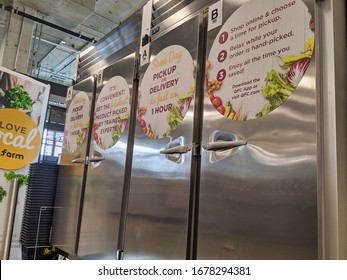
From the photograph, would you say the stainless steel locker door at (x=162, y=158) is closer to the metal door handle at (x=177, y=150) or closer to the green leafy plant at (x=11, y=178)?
the metal door handle at (x=177, y=150)

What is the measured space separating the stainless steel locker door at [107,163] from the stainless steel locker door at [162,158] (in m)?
0.19

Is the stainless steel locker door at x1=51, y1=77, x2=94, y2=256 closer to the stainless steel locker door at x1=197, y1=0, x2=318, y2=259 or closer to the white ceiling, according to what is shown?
the stainless steel locker door at x1=197, y1=0, x2=318, y2=259

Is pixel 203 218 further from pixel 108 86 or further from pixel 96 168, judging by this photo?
pixel 108 86

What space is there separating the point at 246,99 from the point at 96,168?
4.90ft

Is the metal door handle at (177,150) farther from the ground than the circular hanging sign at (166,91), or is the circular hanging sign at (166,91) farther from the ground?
the circular hanging sign at (166,91)

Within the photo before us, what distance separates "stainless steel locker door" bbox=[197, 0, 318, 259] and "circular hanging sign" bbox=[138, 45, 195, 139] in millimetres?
185

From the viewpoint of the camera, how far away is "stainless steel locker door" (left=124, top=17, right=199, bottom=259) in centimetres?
162

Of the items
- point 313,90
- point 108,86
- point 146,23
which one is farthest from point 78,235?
point 313,90

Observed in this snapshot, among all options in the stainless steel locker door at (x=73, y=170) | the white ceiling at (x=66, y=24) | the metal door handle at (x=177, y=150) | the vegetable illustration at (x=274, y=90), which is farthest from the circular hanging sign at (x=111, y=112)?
the white ceiling at (x=66, y=24)

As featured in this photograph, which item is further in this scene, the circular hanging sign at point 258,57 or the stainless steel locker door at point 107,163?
the stainless steel locker door at point 107,163

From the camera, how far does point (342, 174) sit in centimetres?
107

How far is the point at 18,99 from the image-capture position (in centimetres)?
308

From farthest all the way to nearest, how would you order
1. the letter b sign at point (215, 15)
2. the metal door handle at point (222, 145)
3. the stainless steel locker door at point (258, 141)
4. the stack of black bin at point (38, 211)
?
the stack of black bin at point (38, 211), the letter b sign at point (215, 15), the metal door handle at point (222, 145), the stainless steel locker door at point (258, 141)

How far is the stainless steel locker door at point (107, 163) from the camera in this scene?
2145 millimetres
